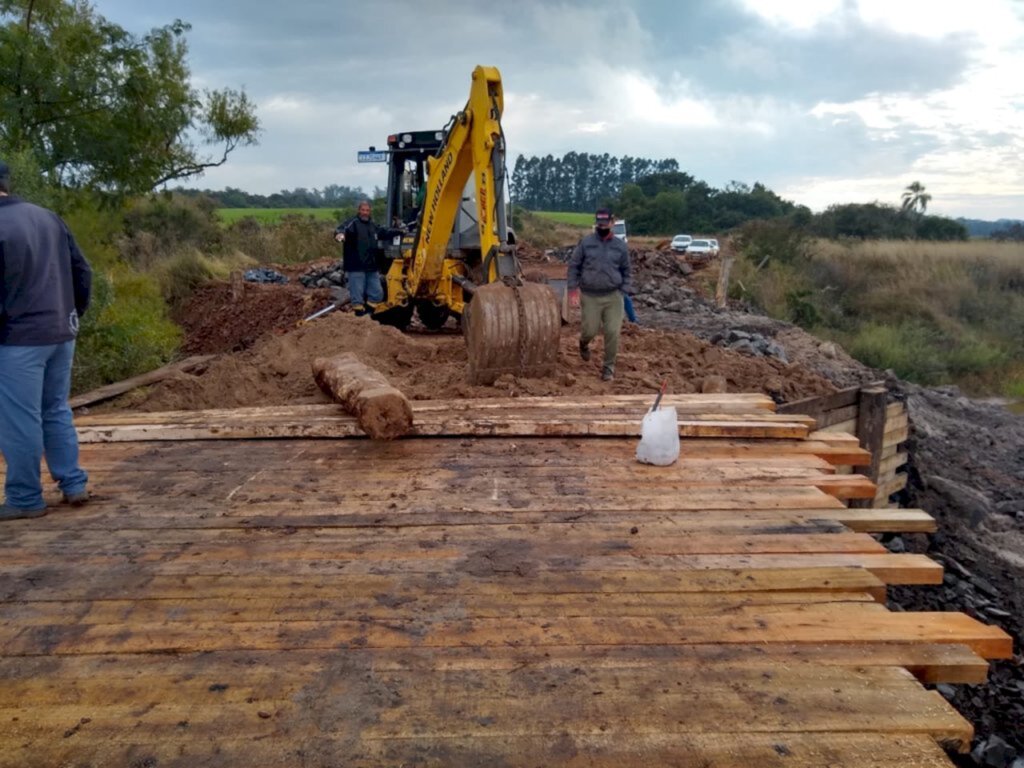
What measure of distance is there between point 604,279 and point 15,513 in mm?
5188

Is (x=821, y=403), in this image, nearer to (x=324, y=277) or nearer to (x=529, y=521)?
(x=529, y=521)

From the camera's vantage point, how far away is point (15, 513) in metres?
3.64

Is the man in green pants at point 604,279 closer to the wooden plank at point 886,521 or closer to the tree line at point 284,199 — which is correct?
the wooden plank at point 886,521

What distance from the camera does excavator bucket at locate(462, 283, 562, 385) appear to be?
6875 millimetres

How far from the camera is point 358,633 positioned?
2527 millimetres

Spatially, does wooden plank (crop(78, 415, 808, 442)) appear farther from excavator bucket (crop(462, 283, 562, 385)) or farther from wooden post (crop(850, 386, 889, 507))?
wooden post (crop(850, 386, 889, 507))

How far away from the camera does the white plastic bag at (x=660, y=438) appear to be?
14.0 feet

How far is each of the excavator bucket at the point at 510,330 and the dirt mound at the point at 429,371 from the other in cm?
19

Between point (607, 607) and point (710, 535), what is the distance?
802 millimetres

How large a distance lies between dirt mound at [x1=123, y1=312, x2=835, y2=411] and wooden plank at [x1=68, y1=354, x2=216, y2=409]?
8.7 inches

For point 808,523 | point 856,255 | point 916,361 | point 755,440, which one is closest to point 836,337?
point 916,361

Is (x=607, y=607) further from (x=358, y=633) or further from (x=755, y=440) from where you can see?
(x=755, y=440)

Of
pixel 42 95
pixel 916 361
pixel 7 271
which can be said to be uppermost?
pixel 42 95

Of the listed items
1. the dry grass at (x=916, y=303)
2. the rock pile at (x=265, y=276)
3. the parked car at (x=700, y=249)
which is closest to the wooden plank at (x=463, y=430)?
the dry grass at (x=916, y=303)
